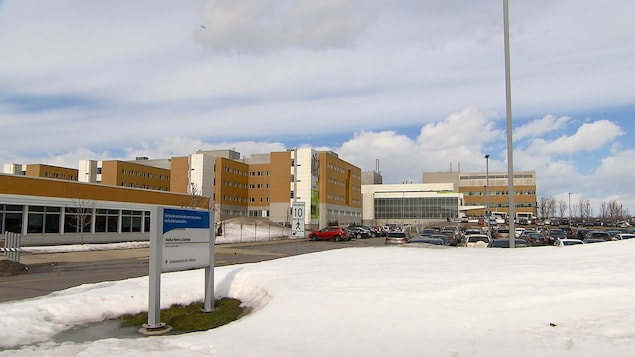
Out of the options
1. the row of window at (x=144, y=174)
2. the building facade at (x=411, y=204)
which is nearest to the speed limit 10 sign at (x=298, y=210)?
the row of window at (x=144, y=174)

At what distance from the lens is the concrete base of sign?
8.16 m

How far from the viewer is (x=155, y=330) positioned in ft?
27.1

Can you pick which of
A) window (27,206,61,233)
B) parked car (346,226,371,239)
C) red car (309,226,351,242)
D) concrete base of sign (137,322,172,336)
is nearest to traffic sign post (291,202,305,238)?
concrete base of sign (137,322,172,336)

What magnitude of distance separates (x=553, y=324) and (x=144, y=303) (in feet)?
24.2

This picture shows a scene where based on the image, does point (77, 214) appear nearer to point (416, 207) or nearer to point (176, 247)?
point (176, 247)

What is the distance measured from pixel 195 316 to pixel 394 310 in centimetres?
366

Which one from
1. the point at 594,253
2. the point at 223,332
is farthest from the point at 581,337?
the point at 594,253

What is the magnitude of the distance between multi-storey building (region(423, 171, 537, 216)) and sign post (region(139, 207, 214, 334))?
398ft

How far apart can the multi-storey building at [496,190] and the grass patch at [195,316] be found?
4764 inches

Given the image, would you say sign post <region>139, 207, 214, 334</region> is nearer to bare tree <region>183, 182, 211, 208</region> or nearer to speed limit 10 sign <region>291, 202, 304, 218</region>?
speed limit 10 sign <region>291, 202, 304, 218</region>

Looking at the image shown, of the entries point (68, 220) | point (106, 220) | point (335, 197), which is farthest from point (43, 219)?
point (335, 197)

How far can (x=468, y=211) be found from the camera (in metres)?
129

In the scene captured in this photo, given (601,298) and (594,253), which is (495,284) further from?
(594,253)

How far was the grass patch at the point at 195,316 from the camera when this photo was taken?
8711 millimetres
